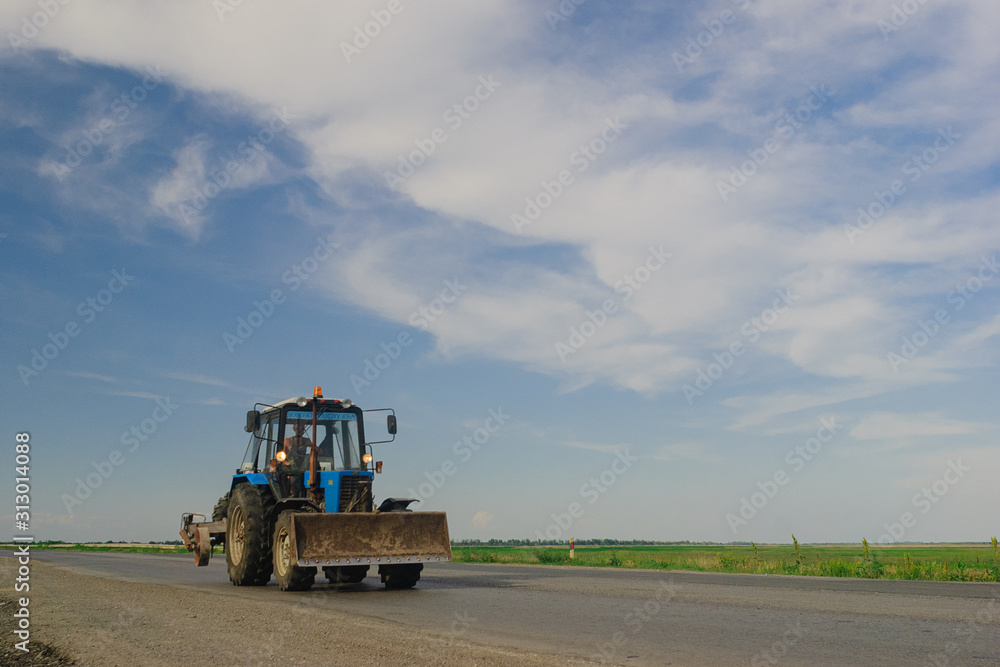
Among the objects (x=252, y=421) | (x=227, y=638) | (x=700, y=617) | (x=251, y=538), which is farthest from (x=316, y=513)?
(x=700, y=617)

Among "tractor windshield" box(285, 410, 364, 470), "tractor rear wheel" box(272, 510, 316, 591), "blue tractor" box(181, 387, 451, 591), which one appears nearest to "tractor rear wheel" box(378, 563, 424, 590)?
"blue tractor" box(181, 387, 451, 591)

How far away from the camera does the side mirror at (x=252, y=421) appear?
14.7 metres

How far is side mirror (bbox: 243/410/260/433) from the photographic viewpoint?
14.7 m

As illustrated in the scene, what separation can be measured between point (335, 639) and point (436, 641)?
108 cm

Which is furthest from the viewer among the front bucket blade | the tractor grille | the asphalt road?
the tractor grille

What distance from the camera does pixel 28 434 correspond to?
965 centimetres

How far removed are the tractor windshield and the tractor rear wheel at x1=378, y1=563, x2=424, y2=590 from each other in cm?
203

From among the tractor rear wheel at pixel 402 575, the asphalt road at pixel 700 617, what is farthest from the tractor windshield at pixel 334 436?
the asphalt road at pixel 700 617

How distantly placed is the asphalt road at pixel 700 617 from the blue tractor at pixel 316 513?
0.54 metres

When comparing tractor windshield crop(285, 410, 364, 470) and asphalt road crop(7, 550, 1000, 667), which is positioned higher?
tractor windshield crop(285, 410, 364, 470)

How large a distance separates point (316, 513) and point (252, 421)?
2603 millimetres

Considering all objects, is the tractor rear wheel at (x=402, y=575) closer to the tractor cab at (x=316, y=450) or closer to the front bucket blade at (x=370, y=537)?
the front bucket blade at (x=370, y=537)

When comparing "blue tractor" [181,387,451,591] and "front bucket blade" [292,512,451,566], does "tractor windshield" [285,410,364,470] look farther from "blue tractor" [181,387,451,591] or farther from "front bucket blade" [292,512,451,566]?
"front bucket blade" [292,512,451,566]

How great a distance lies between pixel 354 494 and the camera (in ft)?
47.0
